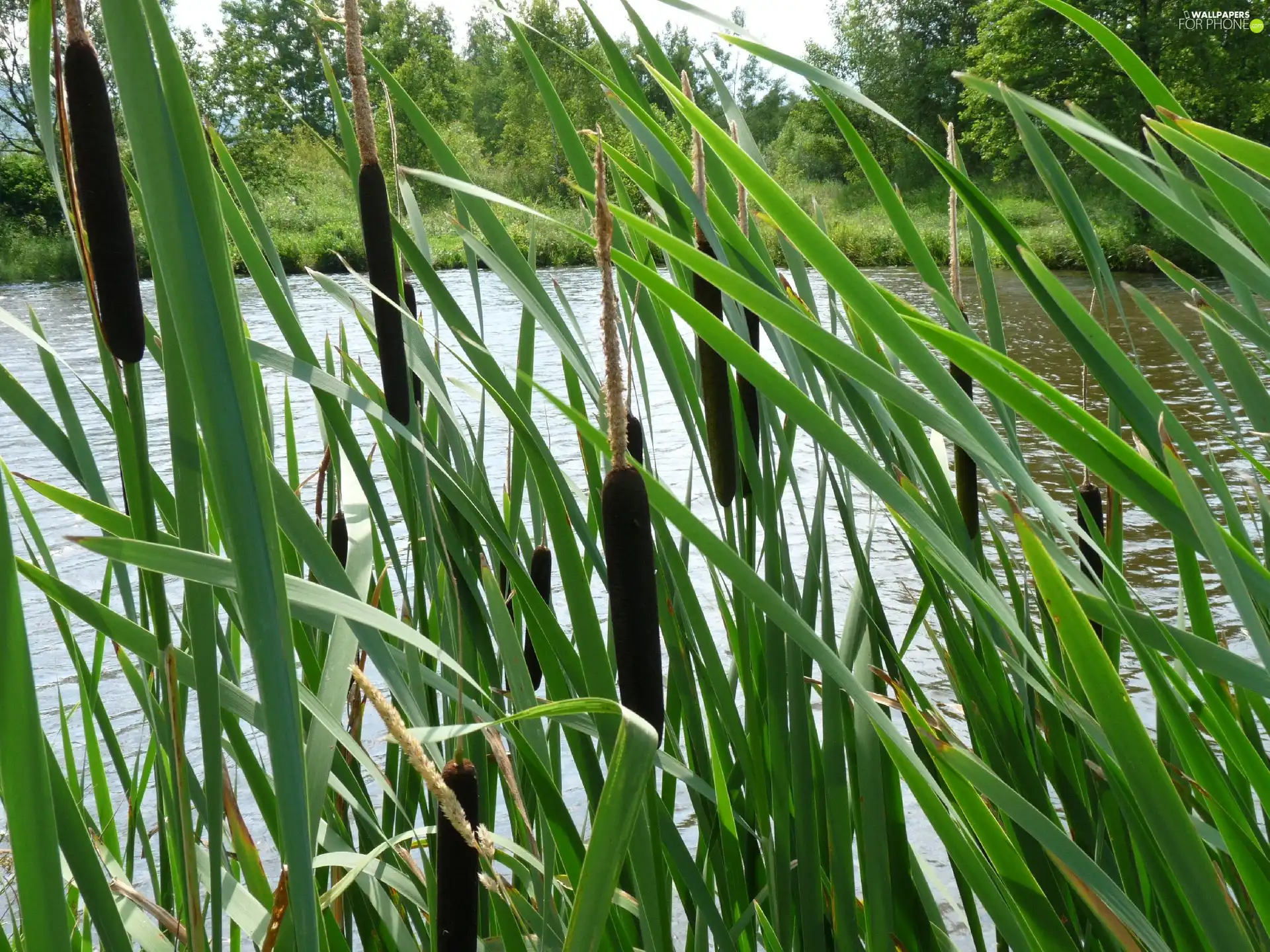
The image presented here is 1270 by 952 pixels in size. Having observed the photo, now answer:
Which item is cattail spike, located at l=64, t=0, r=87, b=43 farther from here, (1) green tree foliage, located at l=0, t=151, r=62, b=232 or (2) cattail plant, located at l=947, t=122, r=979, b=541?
(1) green tree foliage, located at l=0, t=151, r=62, b=232

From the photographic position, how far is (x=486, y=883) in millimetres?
589

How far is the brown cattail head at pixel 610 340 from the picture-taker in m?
0.35

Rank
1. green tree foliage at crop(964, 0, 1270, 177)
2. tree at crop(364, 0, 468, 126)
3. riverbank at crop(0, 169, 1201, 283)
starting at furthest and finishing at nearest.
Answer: tree at crop(364, 0, 468, 126) < green tree foliage at crop(964, 0, 1270, 177) < riverbank at crop(0, 169, 1201, 283)

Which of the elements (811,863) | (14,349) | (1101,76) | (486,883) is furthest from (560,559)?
(1101,76)

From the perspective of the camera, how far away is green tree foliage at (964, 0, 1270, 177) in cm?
1833

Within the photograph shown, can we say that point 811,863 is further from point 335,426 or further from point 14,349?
point 14,349

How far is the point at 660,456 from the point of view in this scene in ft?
21.0

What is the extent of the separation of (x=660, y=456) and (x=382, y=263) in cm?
582

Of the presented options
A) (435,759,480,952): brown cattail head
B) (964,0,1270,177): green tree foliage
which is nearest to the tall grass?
(435,759,480,952): brown cattail head

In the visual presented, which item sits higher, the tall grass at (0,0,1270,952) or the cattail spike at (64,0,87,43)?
the cattail spike at (64,0,87,43)

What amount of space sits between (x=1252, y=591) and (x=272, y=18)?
4023 centimetres

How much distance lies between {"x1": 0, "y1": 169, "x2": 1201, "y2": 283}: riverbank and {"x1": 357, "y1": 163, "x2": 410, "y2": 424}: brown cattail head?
14.0 meters

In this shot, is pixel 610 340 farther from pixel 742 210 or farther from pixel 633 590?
pixel 742 210

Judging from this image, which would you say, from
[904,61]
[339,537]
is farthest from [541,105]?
[339,537]
